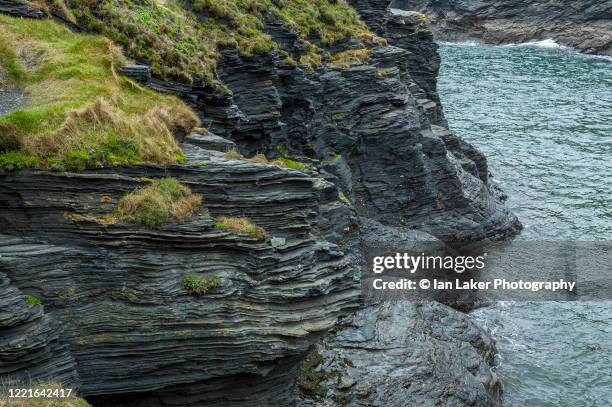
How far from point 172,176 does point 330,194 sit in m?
14.9

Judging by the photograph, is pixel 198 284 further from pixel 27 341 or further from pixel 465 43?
pixel 465 43

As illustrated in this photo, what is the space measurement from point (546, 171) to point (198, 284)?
1780 inches

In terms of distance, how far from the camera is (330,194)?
33.7 meters

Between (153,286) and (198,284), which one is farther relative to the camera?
(198,284)

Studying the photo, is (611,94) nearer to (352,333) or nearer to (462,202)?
(462,202)

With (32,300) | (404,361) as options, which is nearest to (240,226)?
(32,300)

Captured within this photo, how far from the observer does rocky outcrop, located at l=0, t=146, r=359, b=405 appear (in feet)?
56.5

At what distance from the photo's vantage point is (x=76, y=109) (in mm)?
19594

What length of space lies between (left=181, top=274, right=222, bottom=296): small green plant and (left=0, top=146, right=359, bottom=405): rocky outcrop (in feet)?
0.61

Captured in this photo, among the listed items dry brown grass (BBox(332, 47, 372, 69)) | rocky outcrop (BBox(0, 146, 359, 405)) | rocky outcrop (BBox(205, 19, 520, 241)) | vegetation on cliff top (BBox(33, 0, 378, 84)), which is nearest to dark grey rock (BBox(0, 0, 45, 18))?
vegetation on cliff top (BBox(33, 0, 378, 84))

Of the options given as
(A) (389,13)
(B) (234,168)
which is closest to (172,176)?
(B) (234,168)

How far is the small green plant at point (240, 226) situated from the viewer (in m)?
19.5

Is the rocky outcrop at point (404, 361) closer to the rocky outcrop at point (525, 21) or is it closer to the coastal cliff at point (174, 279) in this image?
the coastal cliff at point (174, 279)

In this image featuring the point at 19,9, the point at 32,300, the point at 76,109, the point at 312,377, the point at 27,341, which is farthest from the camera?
the point at 19,9
